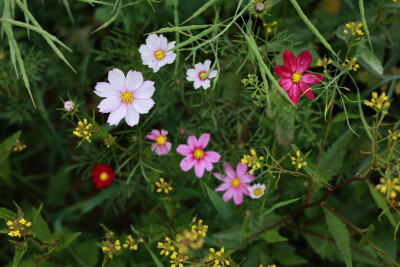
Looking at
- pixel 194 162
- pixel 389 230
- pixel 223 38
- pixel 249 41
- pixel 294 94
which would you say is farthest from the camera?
pixel 389 230

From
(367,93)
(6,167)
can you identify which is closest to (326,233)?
(367,93)

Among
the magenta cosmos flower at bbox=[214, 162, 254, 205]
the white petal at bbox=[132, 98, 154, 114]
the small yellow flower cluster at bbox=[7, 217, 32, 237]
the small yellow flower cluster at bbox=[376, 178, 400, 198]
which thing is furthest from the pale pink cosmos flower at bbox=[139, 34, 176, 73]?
the small yellow flower cluster at bbox=[376, 178, 400, 198]

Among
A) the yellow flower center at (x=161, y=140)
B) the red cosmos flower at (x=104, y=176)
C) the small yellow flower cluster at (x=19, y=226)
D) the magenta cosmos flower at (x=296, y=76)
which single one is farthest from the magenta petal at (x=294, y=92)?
the small yellow flower cluster at (x=19, y=226)

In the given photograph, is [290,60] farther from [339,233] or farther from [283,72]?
[339,233]

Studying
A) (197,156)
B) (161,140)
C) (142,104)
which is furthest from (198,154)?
(142,104)

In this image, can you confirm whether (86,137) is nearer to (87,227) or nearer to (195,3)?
(195,3)

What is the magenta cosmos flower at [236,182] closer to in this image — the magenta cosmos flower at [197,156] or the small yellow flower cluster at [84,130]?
the magenta cosmos flower at [197,156]

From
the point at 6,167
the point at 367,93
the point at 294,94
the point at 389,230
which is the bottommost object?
the point at 389,230
